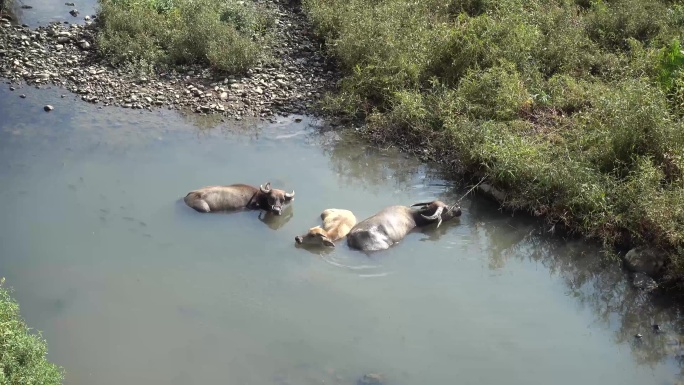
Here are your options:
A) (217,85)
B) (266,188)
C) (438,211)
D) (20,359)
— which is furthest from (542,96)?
(20,359)

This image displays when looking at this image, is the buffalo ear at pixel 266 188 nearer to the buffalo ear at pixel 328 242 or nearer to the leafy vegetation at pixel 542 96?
the buffalo ear at pixel 328 242

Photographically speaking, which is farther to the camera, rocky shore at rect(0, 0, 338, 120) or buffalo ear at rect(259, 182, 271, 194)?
rocky shore at rect(0, 0, 338, 120)

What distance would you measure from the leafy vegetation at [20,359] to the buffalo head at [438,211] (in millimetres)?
5038

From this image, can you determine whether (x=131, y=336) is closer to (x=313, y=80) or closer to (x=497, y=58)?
(x=313, y=80)

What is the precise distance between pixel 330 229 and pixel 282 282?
3.55 ft

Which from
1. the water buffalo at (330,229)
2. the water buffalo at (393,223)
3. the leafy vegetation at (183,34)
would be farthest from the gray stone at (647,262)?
the leafy vegetation at (183,34)

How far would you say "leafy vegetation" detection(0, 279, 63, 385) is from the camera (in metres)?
6.18

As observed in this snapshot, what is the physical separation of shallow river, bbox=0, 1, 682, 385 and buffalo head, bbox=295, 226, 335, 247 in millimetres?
155

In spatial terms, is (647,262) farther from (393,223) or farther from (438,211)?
(393,223)

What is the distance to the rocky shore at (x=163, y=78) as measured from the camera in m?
12.4

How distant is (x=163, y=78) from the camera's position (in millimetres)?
13008

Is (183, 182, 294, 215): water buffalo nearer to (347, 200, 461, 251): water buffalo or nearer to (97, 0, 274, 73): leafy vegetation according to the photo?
(347, 200, 461, 251): water buffalo

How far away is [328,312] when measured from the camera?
813 cm

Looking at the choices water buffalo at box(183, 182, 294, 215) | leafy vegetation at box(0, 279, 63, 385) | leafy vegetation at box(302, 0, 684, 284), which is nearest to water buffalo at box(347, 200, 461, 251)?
leafy vegetation at box(302, 0, 684, 284)
